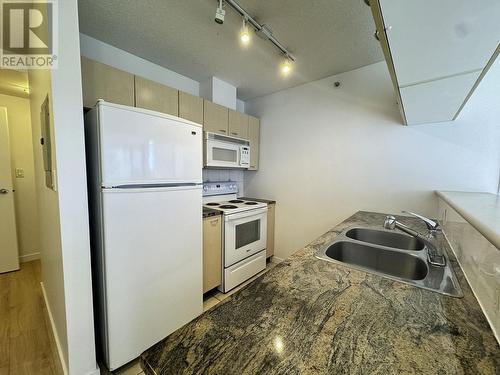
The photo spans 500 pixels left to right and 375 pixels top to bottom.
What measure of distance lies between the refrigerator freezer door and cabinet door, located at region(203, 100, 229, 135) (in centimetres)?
64

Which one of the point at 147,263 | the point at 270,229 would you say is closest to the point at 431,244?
the point at 147,263

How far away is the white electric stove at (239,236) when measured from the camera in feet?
6.93

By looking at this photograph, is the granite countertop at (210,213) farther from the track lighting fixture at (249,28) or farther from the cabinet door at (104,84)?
the track lighting fixture at (249,28)

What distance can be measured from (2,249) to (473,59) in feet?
14.8

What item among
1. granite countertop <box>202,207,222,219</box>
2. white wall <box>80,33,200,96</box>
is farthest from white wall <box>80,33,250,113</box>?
granite countertop <box>202,207,222,219</box>

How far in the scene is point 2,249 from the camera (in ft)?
8.20

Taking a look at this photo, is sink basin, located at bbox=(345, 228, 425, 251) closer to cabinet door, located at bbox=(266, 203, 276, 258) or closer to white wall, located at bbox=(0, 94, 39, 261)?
cabinet door, located at bbox=(266, 203, 276, 258)

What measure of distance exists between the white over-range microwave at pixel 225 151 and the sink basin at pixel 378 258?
5.09ft

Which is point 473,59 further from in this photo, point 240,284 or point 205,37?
point 240,284

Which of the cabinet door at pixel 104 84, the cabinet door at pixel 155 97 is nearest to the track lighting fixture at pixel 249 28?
the cabinet door at pixel 155 97

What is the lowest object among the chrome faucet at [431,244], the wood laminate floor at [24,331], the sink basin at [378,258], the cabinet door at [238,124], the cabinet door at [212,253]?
the wood laminate floor at [24,331]

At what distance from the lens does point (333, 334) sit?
20.4 inches

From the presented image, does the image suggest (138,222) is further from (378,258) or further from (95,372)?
(378,258)

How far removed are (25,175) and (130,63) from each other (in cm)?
238
